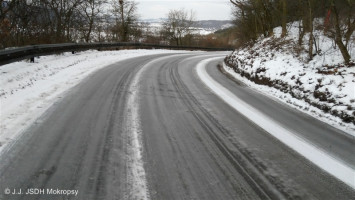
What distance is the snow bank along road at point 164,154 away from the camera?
3406mm

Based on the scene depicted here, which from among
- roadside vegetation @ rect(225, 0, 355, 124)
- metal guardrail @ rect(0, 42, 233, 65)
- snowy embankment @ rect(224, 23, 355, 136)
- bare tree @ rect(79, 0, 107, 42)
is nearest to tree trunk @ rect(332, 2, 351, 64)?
roadside vegetation @ rect(225, 0, 355, 124)

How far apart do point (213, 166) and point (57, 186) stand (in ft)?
6.47

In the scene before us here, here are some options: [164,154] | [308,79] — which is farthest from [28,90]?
[308,79]

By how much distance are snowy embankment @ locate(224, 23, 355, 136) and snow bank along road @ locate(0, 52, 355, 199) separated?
868 millimetres

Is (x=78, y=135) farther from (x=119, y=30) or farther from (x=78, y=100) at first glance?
(x=119, y=30)

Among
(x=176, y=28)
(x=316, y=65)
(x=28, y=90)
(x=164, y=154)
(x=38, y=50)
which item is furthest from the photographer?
(x=176, y=28)

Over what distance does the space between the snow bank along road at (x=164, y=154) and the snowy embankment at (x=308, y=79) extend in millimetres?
868

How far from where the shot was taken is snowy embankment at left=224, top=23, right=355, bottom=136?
7027 millimetres

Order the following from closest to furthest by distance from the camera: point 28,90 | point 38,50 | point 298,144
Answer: point 298,144, point 28,90, point 38,50

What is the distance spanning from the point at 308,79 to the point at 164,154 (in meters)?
6.50

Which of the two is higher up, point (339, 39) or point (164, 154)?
point (339, 39)

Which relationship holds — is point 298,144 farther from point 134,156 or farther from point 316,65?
point 316,65

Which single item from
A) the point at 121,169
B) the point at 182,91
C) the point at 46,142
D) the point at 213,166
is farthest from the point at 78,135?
the point at 182,91

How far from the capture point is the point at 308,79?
29.6 feet
